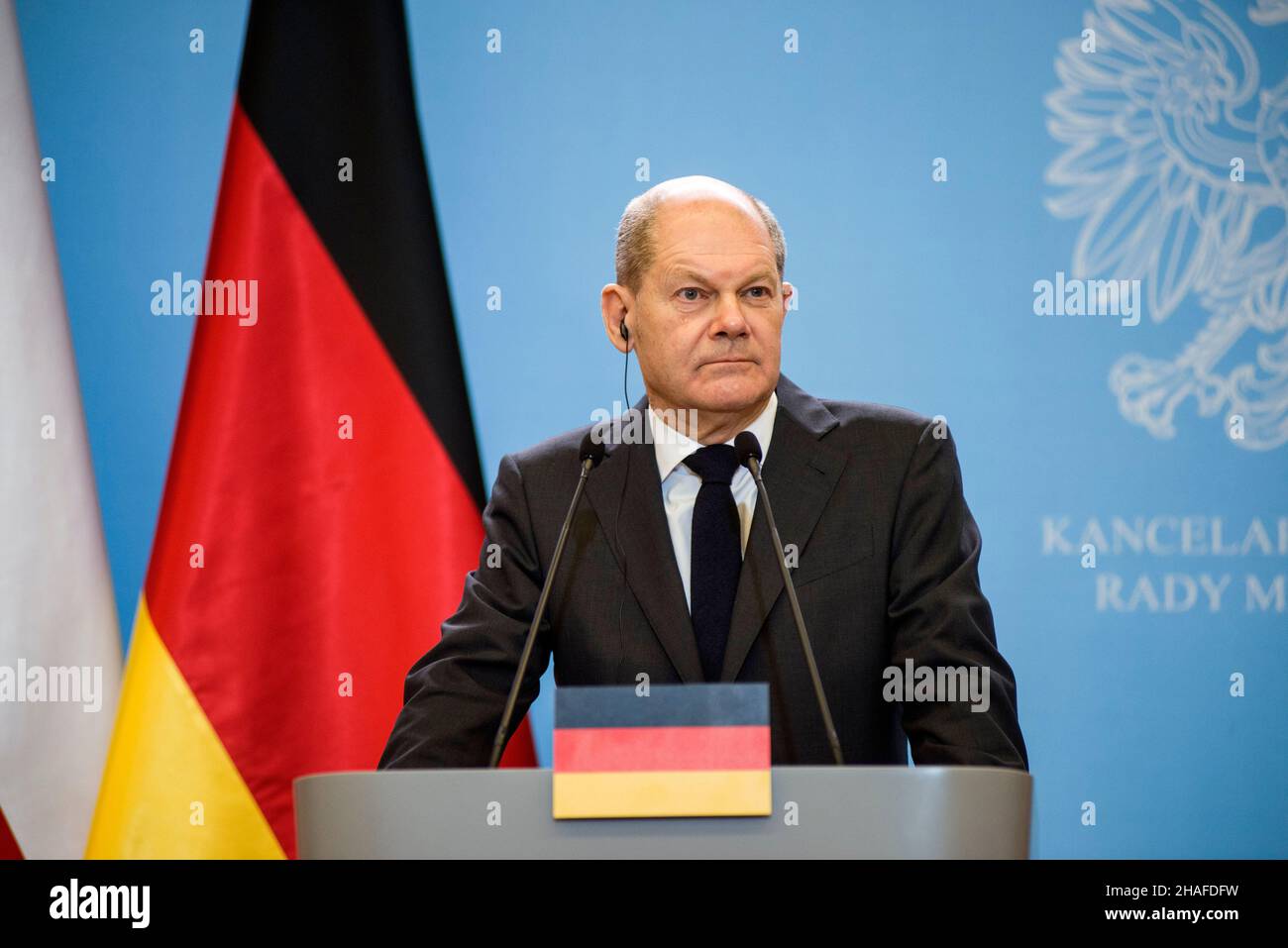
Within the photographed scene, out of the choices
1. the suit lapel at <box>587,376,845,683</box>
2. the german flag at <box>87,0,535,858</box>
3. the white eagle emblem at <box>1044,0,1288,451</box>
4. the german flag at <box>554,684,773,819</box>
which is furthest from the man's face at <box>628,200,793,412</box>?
the german flag at <box>554,684,773,819</box>

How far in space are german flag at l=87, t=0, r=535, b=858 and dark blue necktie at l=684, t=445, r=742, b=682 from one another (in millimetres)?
798

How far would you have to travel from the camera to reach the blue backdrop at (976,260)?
9.09 ft

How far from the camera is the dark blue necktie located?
219cm

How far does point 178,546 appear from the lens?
2.89 meters

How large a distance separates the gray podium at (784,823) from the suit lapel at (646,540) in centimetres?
76

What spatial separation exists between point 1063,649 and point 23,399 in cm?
224

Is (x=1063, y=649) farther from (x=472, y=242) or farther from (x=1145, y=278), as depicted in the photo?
(x=472, y=242)

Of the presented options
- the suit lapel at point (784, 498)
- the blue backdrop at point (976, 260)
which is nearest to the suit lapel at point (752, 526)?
the suit lapel at point (784, 498)

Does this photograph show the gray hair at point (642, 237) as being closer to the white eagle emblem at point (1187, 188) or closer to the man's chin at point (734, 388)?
the man's chin at point (734, 388)

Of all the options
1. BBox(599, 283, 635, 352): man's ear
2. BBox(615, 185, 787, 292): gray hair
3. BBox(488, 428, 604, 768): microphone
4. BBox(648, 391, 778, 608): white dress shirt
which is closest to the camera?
BBox(488, 428, 604, 768): microphone

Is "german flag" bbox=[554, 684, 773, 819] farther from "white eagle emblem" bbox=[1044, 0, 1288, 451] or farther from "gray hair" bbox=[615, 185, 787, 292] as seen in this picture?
"white eagle emblem" bbox=[1044, 0, 1288, 451]
